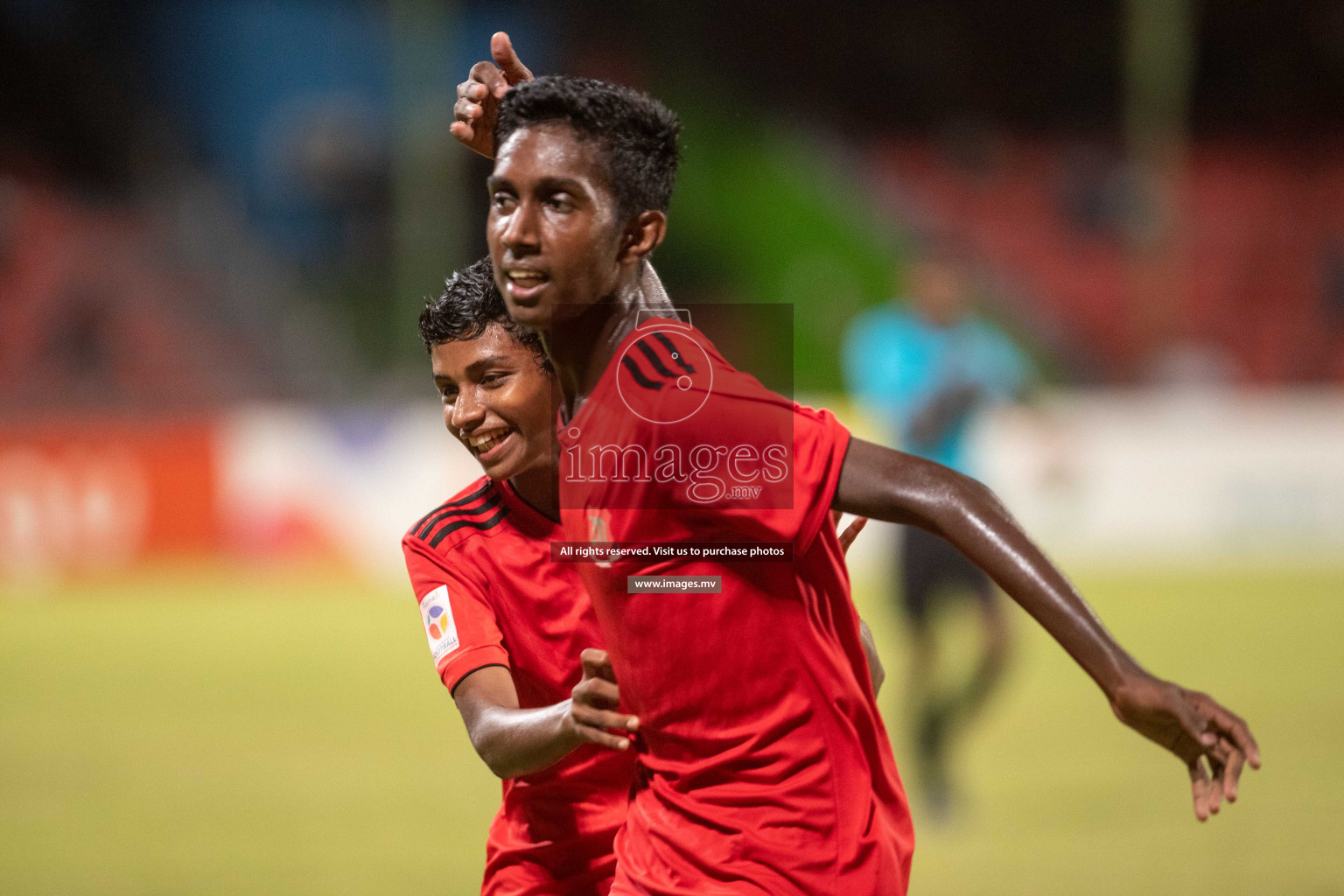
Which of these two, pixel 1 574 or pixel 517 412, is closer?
pixel 517 412

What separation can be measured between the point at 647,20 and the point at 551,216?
23058 mm

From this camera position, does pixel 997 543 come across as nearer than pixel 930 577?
Yes

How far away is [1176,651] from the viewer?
995 cm

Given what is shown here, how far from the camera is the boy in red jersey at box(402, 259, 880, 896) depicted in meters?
2.71

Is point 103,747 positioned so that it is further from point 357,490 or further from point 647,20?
point 647,20

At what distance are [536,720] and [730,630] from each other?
43cm

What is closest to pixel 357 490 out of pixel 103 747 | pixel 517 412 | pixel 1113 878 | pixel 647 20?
pixel 103 747

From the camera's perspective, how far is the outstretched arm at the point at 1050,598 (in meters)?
1.98

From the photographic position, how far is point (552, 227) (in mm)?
2188

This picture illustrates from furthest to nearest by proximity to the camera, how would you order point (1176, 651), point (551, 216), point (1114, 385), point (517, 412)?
point (1114, 385) < point (1176, 651) < point (517, 412) < point (551, 216)

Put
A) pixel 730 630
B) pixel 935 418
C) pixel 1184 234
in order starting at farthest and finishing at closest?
pixel 1184 234
pixel 935 418
pixel 730 630

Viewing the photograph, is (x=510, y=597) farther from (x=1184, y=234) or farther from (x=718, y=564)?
(x=1184, y=234)

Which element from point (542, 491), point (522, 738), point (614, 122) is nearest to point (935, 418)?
point (542, 491)

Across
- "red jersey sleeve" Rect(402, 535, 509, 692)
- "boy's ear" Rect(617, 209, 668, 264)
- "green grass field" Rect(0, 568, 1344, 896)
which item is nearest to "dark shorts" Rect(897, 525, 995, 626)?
"green grass field" Rect(0, 568, 1344, 896)
